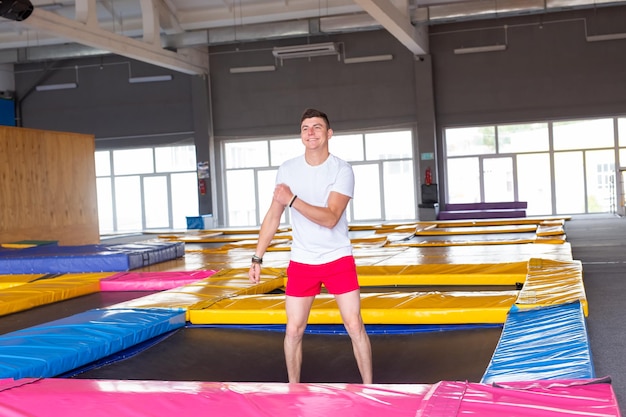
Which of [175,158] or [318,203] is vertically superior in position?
[175,158]

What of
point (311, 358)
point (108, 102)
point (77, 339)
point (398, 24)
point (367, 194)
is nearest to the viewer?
point (77, 339)

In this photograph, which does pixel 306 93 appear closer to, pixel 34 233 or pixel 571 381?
pixel 34 233

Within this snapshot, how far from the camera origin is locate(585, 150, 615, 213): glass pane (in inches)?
677

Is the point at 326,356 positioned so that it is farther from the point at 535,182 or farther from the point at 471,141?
the point at 535,182

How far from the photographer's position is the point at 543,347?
3.15 meters

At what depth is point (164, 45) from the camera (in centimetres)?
1688

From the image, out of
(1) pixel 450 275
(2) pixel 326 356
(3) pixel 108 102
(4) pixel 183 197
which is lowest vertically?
(2) pixel 326 356

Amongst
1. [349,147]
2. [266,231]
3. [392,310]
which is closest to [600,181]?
[349,147]

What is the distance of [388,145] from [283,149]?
2.86m

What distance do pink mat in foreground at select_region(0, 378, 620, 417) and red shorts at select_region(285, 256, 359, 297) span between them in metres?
0.55

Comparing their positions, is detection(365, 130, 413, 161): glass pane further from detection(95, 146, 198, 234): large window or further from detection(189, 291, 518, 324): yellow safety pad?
detection(189, 291, 518, 324): yellow safety pad

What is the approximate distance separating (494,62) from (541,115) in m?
1.73

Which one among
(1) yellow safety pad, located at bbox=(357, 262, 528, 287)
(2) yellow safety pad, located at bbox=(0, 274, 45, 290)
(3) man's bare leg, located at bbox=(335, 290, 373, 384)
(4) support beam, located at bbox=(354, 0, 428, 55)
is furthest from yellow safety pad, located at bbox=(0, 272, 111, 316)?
(4) support beam, located at bbox=(354, 0, 428, 55)

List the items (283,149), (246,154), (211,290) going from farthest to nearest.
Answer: (246,154)
(283,149)
(211,290)
